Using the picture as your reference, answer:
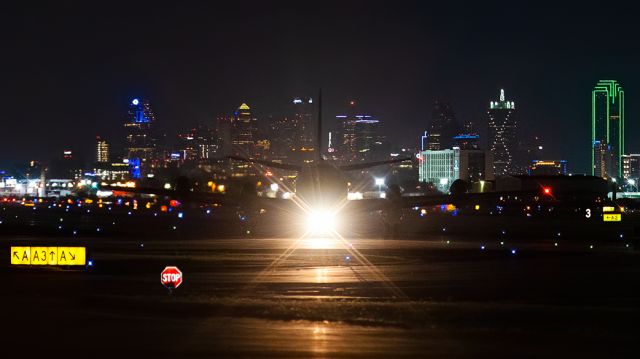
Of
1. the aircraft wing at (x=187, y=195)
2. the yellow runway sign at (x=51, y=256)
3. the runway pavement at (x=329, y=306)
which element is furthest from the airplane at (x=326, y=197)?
the yellow runway sign at (x=51, y=256)

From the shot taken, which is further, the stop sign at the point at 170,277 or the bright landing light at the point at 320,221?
A: the bright landing light at the point at 320,221

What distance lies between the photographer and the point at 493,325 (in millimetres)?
21516

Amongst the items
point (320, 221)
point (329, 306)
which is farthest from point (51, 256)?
point (320, 221)

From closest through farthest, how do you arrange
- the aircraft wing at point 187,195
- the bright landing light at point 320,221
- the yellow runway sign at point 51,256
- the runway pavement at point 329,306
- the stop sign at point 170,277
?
the runway pavement at point 329,306, the stop sign at point 170,277, the yellow runway sign at point 51,256, the aircraft wing at point 187,195, the bright landing light at point 320,221

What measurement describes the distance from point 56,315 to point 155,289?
→ 18.4 ft

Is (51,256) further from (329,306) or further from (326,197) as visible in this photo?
(326,197)

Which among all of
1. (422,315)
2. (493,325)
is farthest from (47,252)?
(493,325)

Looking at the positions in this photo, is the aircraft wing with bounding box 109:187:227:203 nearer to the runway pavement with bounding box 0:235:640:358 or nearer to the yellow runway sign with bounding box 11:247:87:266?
the runway pavement with bounding box 0:235:640:358

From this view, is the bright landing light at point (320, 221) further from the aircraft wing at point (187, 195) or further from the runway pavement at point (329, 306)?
the runway pavement at point (329, 306)

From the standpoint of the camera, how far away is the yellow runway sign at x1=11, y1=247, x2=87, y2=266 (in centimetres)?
3384

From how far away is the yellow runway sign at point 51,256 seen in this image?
33.8m

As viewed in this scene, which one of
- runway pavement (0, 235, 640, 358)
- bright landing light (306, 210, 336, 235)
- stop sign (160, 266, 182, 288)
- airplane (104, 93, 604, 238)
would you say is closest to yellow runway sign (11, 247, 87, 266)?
runway pavement (0, 235, 640, 358)

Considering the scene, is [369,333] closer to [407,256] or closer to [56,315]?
[56,315]

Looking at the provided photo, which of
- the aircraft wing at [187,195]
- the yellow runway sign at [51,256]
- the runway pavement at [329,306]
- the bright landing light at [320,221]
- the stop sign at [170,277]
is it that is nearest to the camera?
the runway pavement at [329,306]
